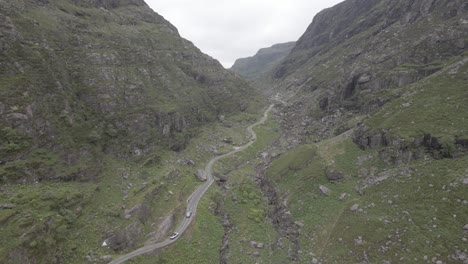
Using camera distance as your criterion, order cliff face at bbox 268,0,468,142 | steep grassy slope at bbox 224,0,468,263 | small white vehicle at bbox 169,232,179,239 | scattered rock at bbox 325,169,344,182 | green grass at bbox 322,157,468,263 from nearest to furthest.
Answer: green grass at bbox 322,157,468,263, steep grassy slope at bbox 224,0,468,263, small white vehicle at bbox 169,232,179,239, scattered rock at bbox 325,169,344,182, cliff face at bbox 268,0,468,142

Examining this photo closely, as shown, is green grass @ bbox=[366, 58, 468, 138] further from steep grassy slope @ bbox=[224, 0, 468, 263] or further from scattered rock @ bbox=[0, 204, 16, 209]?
scattered rock @ bbox=[0, 204, 16, 209]

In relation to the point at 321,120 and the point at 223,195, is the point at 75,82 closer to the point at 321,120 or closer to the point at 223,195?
the point at 223,195

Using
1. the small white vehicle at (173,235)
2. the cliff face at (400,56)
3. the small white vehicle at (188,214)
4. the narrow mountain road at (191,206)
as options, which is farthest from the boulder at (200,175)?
the cliff face at (400,56)

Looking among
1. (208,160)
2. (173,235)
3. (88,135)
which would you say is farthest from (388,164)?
(88,135)

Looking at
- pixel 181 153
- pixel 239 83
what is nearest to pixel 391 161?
pixel 181 153

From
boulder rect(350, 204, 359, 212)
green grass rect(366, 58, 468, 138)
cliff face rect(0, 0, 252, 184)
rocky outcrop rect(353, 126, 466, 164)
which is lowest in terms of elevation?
boulder rect(350, 204, 359, 212)

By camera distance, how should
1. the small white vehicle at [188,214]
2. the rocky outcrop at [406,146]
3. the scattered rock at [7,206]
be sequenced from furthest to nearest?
the small white vehicle at [188,214]
the rocky outcrop at [406,146]
the scattered rock at [7,206]

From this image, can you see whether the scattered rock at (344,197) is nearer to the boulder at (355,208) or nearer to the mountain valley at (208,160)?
the mountain valley at (208,160)

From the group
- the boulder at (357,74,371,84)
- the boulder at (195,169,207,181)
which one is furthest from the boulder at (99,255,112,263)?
the boulder at (357,74,371,84)
